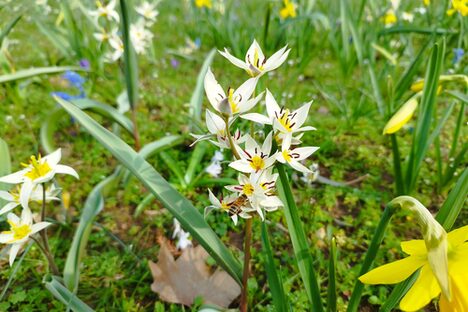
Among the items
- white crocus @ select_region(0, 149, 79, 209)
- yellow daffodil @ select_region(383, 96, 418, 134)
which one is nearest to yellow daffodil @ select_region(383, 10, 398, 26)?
yellow daffodil @ select_region(383, 96, 418, 134)

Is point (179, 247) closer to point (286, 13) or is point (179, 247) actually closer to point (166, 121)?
point (166, 121)

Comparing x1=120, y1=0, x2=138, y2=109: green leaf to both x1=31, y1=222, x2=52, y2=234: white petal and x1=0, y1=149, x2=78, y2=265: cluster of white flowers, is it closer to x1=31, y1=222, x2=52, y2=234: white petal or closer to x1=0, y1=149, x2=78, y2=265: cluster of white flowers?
x1=0, y1=149, x2=78, y2=265: cluster of white flowers

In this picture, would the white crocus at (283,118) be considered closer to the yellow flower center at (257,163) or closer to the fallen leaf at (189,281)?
the yellow flower center at (257,163)

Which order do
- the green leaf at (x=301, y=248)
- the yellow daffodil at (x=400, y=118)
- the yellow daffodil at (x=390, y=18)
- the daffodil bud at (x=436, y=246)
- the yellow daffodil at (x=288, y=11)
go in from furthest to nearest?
the yellow daffodil at (x=390, y=18), the yellow daffodil at (x=288, y=11), the yellow daffodil at (x=400, y=118), the green leaf at (x=301, y=248), the daffodil bud at (x=436, y=246)

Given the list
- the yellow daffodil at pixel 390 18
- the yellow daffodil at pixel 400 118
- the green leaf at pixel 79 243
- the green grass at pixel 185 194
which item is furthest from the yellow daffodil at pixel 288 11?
the green leaf at pixel 79 243

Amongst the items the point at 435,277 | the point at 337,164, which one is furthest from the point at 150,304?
the point at 337,164

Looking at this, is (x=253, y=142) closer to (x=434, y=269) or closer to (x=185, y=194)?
(x=434, y=269)

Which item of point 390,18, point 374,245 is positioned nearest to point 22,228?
point 374,245
